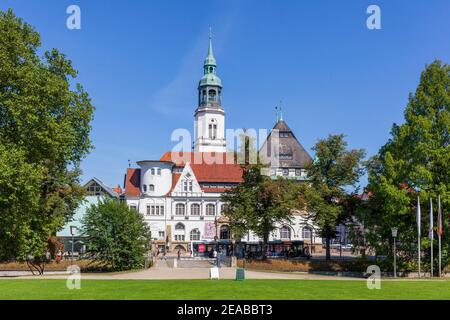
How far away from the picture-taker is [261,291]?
20.9m

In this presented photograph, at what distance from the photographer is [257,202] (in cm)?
5644

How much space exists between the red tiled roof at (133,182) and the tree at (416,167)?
184 ft

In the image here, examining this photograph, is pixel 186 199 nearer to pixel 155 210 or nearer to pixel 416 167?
pixel 155 210

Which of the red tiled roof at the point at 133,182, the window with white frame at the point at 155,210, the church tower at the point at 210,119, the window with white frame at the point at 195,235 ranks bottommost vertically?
the window with white frame at the point at 195,235

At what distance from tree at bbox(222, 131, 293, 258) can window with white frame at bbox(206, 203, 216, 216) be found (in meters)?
35.7

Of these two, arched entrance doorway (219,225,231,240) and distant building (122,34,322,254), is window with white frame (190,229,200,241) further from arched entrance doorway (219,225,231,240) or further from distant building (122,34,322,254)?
arched entrance doorway (219,225,231,240)

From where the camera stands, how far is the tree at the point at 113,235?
4484 centimetres

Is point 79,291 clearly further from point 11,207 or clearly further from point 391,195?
point 391,195

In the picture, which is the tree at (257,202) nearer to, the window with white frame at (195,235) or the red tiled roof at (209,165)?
the window with white frame at (195,235)

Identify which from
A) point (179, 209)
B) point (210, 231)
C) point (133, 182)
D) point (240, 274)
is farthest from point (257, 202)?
→ point (133, 182)

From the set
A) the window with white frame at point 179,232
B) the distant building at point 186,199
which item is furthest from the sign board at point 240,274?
the window with white frame at point 179,232

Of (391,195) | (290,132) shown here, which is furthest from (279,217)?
(290,132)

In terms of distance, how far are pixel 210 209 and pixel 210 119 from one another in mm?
29053
